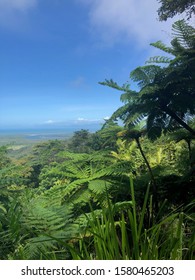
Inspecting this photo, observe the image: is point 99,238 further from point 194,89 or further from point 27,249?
point 194,89

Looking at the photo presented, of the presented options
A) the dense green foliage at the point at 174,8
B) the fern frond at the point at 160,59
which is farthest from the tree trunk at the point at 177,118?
the dense green foliage at the point at 174,8

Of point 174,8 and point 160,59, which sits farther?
point 174,8

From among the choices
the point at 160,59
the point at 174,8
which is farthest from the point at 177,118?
the point at 174,8

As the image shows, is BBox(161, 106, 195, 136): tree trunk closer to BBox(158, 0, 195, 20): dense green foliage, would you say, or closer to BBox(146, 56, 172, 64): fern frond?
BBox(146, 56, 172, 64): fern frond

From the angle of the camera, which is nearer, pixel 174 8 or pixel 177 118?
pixel 177 118

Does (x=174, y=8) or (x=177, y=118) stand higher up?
(x=174, y=8)

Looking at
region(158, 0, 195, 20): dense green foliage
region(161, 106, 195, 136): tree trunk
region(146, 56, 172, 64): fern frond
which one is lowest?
region(161, 106, 195, 136): tree trunk

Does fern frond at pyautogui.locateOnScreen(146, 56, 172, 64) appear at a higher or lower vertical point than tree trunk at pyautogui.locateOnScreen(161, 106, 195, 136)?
higher

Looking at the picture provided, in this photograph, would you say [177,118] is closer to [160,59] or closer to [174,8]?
[160,59]

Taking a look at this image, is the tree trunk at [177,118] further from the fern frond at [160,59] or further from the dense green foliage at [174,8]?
the dense green foliage at [174,8]

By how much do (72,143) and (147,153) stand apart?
4090 mm

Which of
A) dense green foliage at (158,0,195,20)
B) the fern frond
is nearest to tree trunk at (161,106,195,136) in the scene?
the fern frond

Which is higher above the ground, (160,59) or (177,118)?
(160,59)
